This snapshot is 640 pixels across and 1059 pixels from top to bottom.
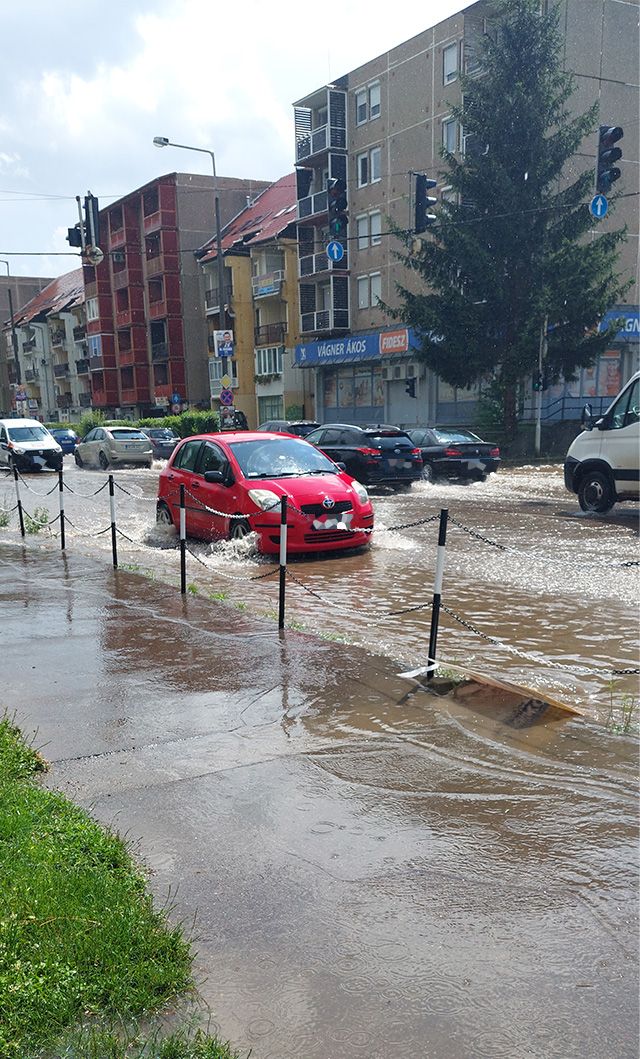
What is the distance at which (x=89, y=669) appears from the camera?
6.34m

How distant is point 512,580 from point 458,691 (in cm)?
458

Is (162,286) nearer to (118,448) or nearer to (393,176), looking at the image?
(393,176)

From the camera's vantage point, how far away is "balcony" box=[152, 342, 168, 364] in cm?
6425

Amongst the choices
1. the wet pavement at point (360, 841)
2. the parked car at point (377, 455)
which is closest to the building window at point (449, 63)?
the parked car at point (377, 455)

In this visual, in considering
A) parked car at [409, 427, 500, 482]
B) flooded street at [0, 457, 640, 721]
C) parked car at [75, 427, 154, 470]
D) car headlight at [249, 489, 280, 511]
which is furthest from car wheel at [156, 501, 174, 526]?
parked car at [75, 427, 154, 470]

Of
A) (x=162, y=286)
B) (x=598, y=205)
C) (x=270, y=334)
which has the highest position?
(x=162, y=286)

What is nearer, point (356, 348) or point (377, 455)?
point (377, 455)

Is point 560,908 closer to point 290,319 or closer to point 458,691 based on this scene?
point 458,691

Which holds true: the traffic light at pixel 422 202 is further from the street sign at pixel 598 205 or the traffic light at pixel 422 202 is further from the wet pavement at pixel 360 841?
the wet pavement at pixel 360 841

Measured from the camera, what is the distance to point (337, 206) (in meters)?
19.1

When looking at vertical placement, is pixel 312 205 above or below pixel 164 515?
above

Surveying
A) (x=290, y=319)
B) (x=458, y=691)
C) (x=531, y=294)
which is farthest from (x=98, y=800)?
(x=290, y=319)

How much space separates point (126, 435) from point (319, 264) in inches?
768

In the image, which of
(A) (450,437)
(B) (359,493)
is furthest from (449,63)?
(B) (359,493)
